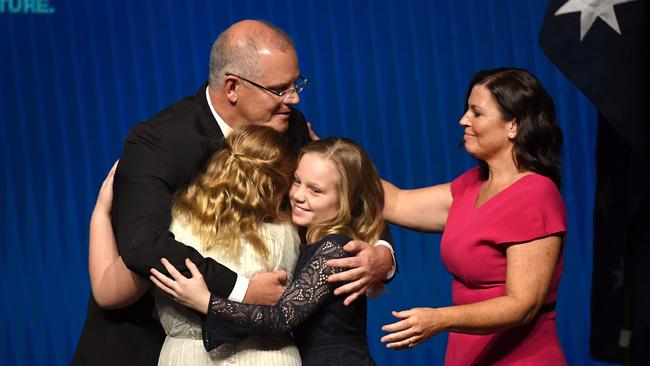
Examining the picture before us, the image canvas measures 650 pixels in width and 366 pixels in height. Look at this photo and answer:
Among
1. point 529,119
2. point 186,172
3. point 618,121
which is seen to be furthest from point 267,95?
point 618,121

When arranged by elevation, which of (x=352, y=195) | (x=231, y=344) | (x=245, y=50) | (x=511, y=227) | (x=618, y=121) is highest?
(x=245, y=50)

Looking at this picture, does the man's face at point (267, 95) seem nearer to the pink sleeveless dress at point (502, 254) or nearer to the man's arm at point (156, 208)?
the man's arm at point (156, 208)

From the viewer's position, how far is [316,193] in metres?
2.73

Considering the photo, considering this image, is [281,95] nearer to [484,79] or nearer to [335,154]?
[335,154]

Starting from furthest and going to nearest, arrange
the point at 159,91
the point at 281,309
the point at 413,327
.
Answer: the point at 159,91
the point at 281,309
the point at 413,327

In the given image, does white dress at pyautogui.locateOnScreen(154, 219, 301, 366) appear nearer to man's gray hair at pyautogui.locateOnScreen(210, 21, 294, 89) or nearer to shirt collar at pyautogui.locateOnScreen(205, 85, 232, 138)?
shirt collar at pyautogui.locateOnScreen(205, 85, 232, 138)

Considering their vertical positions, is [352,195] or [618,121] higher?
[618,121]

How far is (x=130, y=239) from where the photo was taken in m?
2.70

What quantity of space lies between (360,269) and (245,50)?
2.50 feet

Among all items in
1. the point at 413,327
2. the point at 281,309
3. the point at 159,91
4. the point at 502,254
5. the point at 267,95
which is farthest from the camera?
the point at 159,91

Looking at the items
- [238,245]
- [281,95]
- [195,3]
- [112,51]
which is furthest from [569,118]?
[238,245]

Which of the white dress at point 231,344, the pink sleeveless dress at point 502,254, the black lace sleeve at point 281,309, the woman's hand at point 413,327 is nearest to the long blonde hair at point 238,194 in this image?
the white dress at point 231,344

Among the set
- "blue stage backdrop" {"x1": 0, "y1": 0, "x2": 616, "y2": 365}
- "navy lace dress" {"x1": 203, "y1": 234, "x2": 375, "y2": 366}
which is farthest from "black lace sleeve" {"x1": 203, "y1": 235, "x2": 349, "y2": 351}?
"blue stage backdrop" {"x1": 0, "y1": 0, "x2": 616, "y2": 365}

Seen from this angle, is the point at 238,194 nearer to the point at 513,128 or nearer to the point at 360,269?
the point at 360,269
